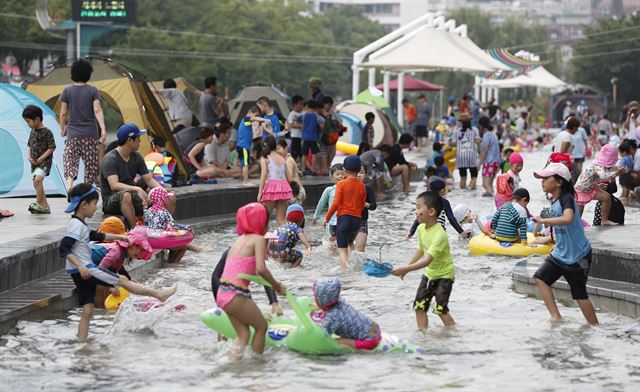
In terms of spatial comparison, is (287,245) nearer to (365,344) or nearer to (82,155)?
(82,155)

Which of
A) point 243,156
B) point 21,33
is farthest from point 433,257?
point 21,33

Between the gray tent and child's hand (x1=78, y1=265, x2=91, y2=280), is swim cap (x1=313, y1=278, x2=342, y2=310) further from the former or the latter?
the gray tent

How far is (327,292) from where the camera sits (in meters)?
9.77

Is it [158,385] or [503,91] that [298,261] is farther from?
[503,91]

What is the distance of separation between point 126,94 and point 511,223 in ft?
27.1

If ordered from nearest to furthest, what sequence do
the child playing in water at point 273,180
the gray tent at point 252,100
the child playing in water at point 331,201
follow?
1. the child playing in water at point 331,201
2. the child playing in water at point 273,180
3. the gray tent at point 252,100

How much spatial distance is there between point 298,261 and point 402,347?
5094mm

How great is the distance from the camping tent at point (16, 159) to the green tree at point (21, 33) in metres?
54.6

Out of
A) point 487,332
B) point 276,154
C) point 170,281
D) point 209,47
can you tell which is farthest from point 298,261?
point 209,47

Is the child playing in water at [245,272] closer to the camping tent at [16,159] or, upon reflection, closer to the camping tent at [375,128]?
the camping tent at [16,159]

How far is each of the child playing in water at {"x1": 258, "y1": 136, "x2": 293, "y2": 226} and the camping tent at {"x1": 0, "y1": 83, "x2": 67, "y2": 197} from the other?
10.3 ft

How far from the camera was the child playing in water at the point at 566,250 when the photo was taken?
11047 millimetres

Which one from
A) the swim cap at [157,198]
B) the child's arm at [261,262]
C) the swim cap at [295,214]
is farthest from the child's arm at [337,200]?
the child's arm at [261,262]

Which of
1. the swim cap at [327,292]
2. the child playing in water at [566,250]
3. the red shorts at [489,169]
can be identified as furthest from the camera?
the red shorts at [489,169]
